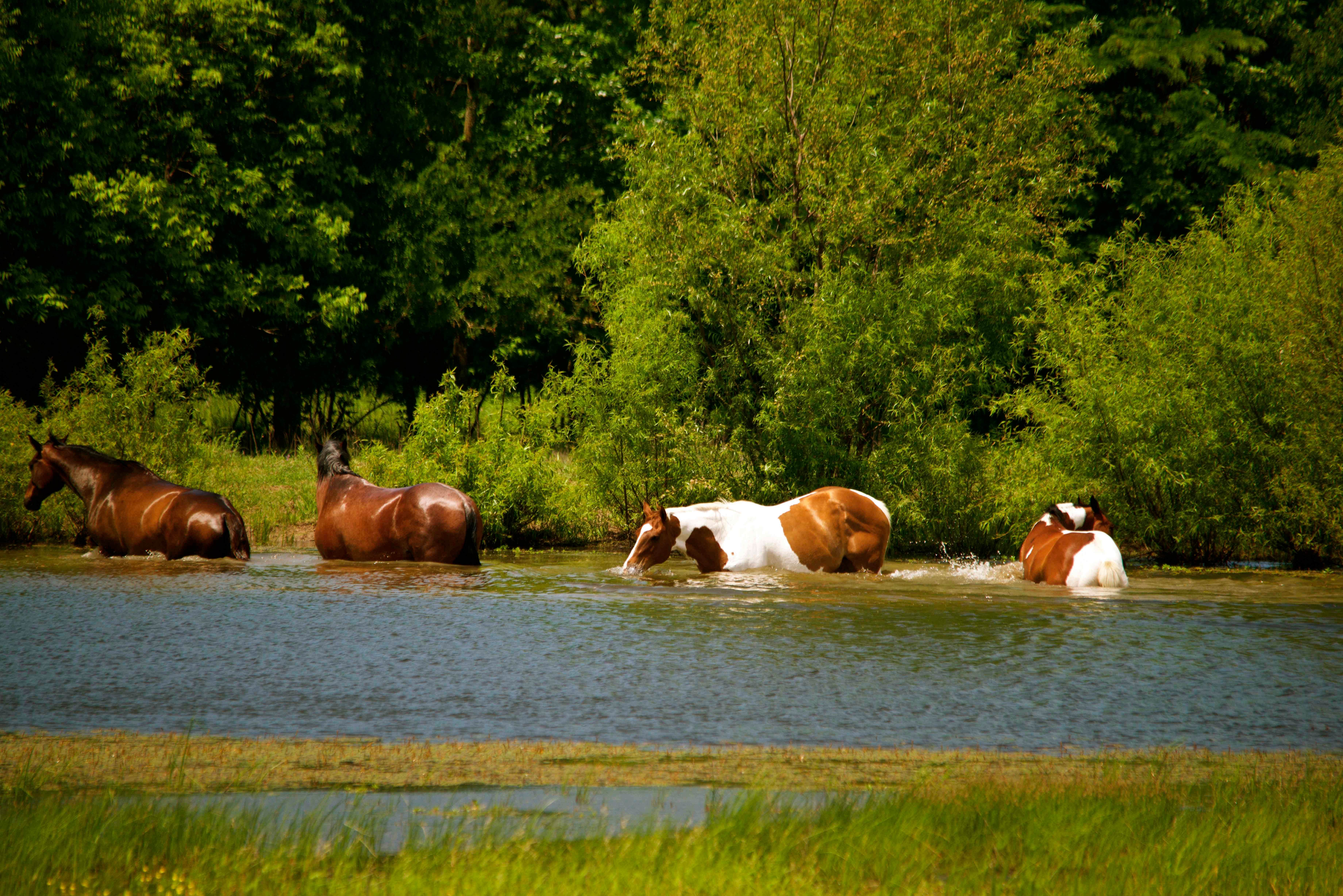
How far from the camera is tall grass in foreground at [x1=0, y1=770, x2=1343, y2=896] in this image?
423 centimetres

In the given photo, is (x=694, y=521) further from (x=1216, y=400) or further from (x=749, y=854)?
(x=749, y=854)

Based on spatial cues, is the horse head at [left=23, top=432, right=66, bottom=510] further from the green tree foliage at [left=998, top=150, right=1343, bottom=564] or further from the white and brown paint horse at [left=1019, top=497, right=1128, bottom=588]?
the green tree foliage at [left=998, top=150, right=1343, bottom=564]

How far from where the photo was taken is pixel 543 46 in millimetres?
35000

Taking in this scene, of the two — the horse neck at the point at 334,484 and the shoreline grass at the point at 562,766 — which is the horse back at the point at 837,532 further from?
the shoreline grass at the point at 562,766

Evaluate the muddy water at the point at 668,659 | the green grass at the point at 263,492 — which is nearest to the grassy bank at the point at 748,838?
the muddy water at the point at 668,659

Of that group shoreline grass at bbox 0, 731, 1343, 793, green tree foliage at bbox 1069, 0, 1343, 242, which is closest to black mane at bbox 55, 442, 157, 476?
Result: shoreline grass at bbox 0, 731, 1343, 793

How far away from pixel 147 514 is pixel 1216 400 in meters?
14.2

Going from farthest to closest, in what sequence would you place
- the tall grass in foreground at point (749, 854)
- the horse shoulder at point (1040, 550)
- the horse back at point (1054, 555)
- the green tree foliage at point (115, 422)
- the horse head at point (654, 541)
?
the green tree foliage at point (115, 422), the horse head at point (654, 541), the horse shoulder at point (1040, 550), the horse back at point (1054, 555), the tall grass in foreground at point (749, 854)

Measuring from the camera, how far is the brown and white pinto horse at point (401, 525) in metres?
15.5

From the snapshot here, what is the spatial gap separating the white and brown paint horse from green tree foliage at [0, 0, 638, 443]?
1562 centimetres

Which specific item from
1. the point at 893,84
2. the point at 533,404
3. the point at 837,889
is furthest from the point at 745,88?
the point at 837,889

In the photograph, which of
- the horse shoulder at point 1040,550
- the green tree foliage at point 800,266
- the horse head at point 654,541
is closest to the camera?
the horse shoulder at point 1040,550

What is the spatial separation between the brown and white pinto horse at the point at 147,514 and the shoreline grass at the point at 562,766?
8.86 meters

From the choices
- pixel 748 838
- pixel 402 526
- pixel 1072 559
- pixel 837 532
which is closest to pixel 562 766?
pixel 748 838
